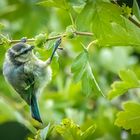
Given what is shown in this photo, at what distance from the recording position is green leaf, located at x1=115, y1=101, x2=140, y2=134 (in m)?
1.89

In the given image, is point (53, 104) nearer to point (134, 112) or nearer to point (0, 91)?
point (0, 91)

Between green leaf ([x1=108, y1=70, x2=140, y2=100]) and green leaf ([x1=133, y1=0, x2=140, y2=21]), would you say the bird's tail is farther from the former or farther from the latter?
green leaf ([x1=133, y1=0, x2=140, y2=21])

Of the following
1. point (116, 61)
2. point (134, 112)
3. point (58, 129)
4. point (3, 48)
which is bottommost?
point (116, 61)

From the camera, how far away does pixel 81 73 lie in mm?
1787

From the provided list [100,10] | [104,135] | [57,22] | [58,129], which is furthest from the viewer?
[57,22]

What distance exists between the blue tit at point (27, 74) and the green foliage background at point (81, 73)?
0.03m

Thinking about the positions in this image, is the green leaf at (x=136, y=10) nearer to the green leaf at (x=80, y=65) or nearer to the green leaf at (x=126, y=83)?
the green leaf at (x=80, y=65)

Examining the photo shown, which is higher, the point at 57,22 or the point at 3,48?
the point at 3,48

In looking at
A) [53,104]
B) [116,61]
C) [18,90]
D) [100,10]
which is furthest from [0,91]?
[100,10]

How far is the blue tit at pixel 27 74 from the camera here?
6.28ft

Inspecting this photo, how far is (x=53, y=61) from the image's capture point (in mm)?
1899

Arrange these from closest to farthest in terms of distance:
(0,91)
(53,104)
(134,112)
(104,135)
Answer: (134,112)
(104,135)
(53,104)
(0,91)

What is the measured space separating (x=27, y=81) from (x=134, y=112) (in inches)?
11.4

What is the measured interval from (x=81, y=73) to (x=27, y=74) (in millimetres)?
201
